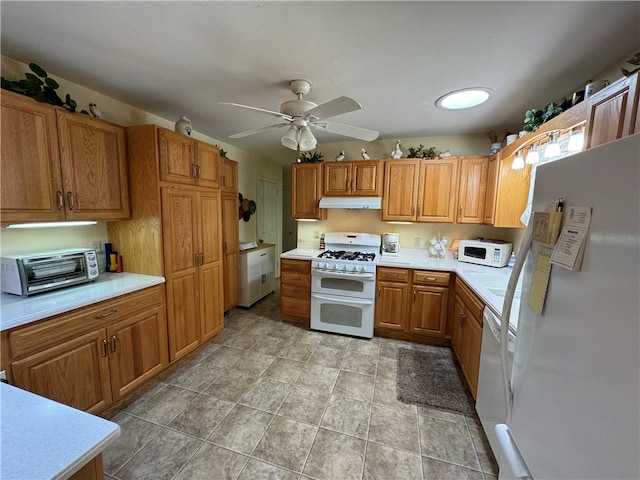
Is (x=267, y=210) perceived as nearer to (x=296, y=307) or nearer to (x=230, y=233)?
(x=230, y=233)

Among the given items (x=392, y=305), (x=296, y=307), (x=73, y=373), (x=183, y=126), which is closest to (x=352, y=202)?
(x=392, y=305)

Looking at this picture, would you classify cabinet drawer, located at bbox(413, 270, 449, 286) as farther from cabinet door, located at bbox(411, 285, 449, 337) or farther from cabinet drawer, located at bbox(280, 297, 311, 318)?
cabinet drawer, located at bbox(280, 297, 311, 318)

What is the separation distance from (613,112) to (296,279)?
2962 mm

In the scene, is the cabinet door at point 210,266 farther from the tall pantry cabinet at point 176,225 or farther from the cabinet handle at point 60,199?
the cabinet handle at point 60,199

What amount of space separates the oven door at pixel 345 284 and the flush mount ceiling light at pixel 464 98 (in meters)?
1.85

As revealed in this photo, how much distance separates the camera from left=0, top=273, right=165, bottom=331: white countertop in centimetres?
138

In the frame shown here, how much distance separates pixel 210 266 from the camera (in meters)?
2.76

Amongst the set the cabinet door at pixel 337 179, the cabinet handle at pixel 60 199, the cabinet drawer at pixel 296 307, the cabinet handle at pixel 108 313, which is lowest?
the cabinet drawer at pixel 296 307

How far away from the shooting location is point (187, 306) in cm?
247

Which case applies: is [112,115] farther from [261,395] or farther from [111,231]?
[261,395]

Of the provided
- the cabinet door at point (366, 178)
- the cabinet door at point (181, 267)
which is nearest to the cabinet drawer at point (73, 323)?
the cabinet door at point (181, 267)

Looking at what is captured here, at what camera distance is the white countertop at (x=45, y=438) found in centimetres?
60

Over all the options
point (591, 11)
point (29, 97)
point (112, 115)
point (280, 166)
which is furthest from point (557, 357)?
point (280, 166)

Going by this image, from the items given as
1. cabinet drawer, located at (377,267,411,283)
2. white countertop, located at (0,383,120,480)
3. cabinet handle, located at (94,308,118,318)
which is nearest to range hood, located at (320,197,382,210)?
cabinet drawer, located at (377,267,411,283)
